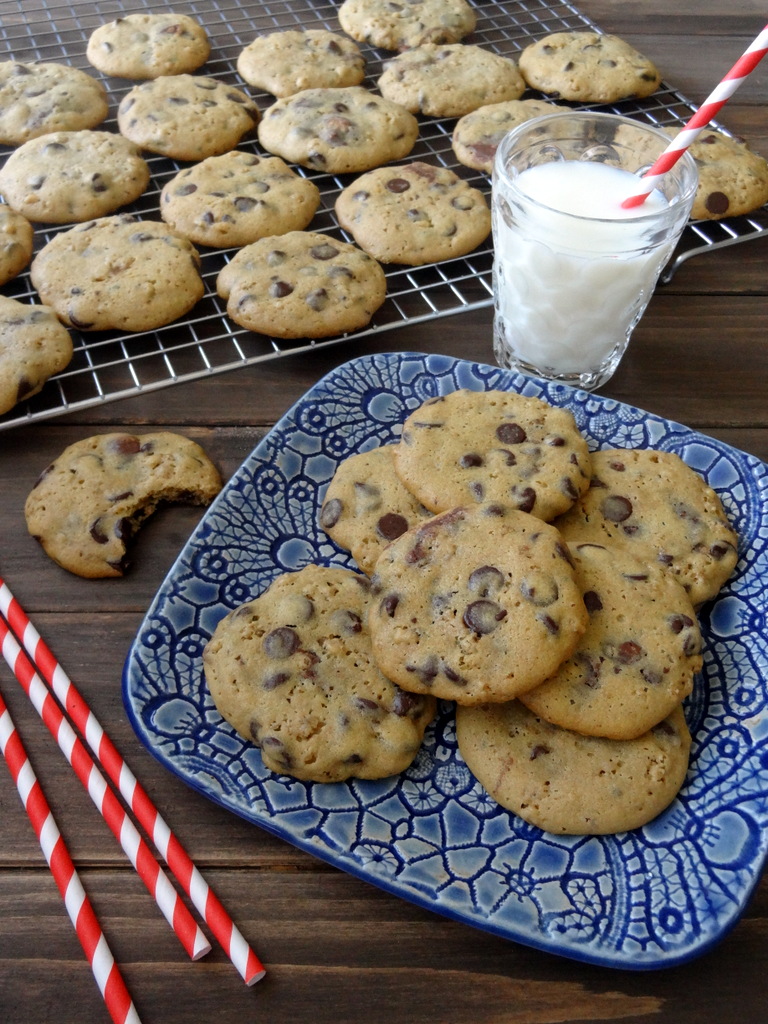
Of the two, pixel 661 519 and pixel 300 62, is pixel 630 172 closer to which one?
pixel 661 519

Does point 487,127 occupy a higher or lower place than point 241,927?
higher

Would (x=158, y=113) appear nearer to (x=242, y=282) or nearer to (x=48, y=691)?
(x=242, y=282)

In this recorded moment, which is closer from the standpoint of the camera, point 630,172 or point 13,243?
point 630,172

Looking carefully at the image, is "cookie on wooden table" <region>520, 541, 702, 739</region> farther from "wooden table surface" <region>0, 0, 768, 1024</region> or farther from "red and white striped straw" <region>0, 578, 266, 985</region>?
"red and white striped straw" <region>0, 578, 266, 985</region>

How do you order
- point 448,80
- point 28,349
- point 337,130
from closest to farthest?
point 28,349
point 337,130
point 448,80

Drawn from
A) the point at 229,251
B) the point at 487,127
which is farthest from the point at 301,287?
the point at 487,127

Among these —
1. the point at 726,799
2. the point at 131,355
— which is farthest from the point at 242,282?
the point at 726,799

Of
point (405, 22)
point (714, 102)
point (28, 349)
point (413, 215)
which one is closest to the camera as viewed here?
point (714, 102)
